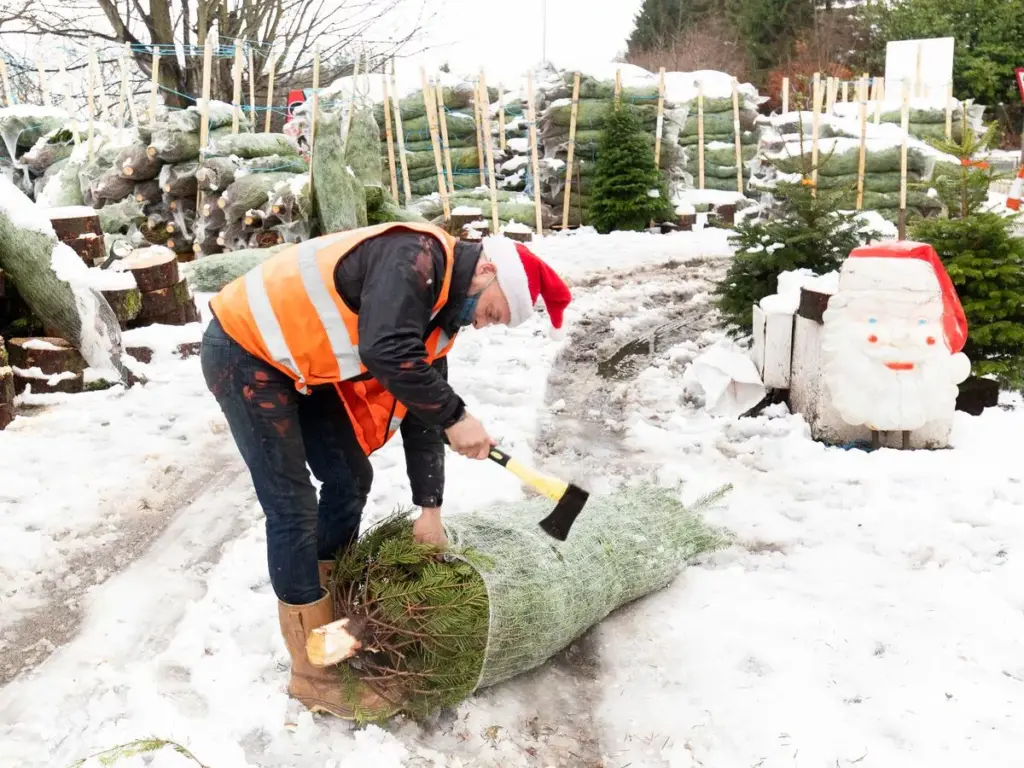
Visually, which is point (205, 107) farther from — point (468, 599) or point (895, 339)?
point (468, 599)

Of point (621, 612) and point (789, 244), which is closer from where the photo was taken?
point (621, 612)

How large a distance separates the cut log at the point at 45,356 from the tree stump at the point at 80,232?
1.31 metres

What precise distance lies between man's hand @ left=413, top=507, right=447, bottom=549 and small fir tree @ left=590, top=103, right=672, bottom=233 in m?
11.9

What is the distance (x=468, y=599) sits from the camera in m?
2.74

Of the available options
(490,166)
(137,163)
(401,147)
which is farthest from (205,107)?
(401,147)

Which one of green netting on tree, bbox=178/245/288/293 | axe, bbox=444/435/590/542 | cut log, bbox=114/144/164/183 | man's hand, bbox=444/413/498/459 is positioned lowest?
green netting on tree, bbox=178/245/288/293

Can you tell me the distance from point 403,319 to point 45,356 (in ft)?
15.6

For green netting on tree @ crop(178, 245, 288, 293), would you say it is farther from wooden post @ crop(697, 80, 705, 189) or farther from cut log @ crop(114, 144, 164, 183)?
wooden post @ crop(697, 80, 705, 189)

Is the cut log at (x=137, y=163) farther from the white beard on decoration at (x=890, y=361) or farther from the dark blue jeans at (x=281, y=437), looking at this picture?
the dark blue jeans at (x=281, y=437)

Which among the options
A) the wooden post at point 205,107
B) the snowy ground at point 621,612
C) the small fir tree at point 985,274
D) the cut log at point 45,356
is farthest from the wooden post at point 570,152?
the cut log at point 45,356

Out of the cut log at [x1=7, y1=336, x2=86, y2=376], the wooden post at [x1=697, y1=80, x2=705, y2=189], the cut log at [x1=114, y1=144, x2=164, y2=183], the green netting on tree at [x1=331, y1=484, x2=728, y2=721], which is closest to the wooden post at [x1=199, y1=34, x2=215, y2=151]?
the cut log at [x1=114, y1=144, x2=164, y2=183]

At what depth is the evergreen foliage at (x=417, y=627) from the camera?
270cm

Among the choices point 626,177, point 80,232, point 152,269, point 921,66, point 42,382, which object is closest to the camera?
point 42,382

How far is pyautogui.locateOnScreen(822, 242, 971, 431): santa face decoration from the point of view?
15.1 feet
